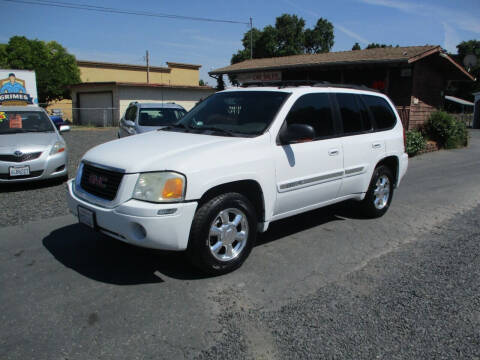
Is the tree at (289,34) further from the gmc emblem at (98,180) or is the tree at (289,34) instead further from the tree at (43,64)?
the gmc emblem at (98,180)

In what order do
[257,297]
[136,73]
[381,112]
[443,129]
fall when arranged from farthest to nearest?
[136,73]
[443,129]
[381,112]
[257,297]

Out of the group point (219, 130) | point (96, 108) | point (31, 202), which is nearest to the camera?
point (219, 130)

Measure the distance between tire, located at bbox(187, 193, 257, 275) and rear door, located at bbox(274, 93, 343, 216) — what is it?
0.49 metres

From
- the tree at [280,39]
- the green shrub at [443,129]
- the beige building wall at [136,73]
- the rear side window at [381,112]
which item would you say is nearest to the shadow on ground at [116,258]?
the rear side window at [381,112]

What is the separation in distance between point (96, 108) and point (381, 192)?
26.7 metres

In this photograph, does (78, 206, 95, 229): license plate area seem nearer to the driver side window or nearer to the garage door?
the driver side window

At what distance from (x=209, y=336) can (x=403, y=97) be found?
662 inches

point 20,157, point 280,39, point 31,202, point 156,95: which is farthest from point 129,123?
point 280,39

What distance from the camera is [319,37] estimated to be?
5734 centimetres

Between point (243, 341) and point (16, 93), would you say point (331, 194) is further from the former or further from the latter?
point (16, 93)

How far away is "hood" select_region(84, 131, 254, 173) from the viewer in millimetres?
3566

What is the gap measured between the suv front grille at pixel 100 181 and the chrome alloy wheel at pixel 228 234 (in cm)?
95

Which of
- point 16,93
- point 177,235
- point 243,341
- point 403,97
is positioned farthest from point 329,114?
point 16,93

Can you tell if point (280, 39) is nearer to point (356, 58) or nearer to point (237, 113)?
point (356, 58)
